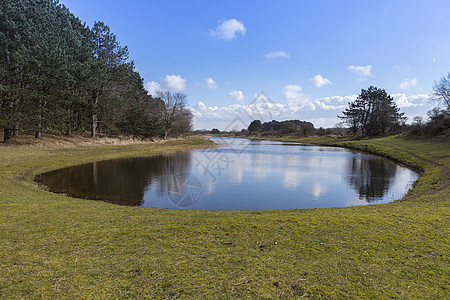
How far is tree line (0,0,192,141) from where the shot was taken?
2828cm

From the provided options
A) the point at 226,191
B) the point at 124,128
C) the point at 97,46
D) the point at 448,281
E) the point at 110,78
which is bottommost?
the point at 226,191

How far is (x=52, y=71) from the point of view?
30.7 m

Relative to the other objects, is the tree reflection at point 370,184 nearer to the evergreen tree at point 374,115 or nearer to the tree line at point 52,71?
the tree line at point 52,71

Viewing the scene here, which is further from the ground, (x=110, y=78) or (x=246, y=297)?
(x=110, y=78)

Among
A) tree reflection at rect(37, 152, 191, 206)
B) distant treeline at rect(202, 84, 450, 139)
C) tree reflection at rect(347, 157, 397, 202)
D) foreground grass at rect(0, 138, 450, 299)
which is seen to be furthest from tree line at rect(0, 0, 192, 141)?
distant treeline at rect(202, 84, 450, 139)

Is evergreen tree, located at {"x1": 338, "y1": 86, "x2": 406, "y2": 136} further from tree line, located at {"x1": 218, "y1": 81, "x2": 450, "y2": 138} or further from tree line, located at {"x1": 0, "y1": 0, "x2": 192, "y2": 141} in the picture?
tree line, located at {"x1": 0, "y1": 0, "x2": 192, "y2": 141}

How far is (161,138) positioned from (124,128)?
1343 centimetres

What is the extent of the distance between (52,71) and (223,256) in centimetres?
3559

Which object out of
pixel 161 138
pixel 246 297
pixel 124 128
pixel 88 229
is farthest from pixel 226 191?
pixel 161 138

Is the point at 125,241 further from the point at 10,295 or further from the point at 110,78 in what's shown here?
the point at 110,78

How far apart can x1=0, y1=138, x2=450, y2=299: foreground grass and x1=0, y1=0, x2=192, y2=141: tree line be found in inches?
1117

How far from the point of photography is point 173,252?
5.07 meters

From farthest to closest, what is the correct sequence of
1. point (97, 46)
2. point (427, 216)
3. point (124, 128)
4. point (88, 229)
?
point (124, 128)
point (97, 46)
point (427, 216)
point (88, 229)

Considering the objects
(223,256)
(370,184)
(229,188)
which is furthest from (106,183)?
(370,184)
